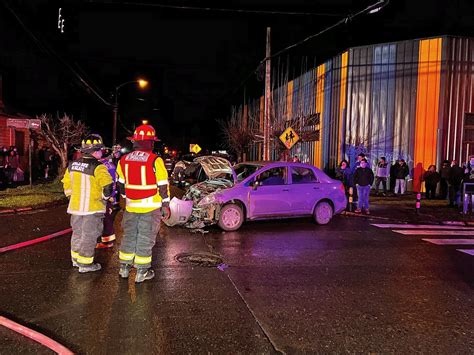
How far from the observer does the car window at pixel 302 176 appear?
10180 mm

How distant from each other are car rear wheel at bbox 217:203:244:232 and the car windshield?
0.71m

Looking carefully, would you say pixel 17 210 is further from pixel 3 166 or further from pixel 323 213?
pixel 323 213

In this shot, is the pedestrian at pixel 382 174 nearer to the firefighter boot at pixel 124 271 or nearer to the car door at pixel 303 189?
the car door at pixel 303 189

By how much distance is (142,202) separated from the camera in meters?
5.51

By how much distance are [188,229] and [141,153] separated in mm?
4139

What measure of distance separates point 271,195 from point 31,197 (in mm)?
8229

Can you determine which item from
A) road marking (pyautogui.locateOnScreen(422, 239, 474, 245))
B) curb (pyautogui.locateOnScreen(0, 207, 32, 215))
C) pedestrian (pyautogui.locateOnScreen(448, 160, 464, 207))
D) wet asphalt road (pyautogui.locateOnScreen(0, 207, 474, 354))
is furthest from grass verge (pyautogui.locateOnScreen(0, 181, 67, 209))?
pedestrian (pyautogui.locateOnScreen(448, 160, 464, 207))

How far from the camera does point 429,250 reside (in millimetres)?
8047

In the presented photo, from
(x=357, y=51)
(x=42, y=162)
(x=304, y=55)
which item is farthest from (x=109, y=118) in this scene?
(x=357, y=51)

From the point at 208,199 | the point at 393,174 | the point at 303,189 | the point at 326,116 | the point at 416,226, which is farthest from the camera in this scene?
the point at 326,116

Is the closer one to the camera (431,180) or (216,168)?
(216,168)

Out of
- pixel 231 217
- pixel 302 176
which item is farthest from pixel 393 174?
pixel 231 217

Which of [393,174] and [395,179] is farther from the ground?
[393,174]

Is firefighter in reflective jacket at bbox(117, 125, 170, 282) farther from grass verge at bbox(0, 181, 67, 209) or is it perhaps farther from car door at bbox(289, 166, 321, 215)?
grass verge at bbox(0, 181, 67, 209)
